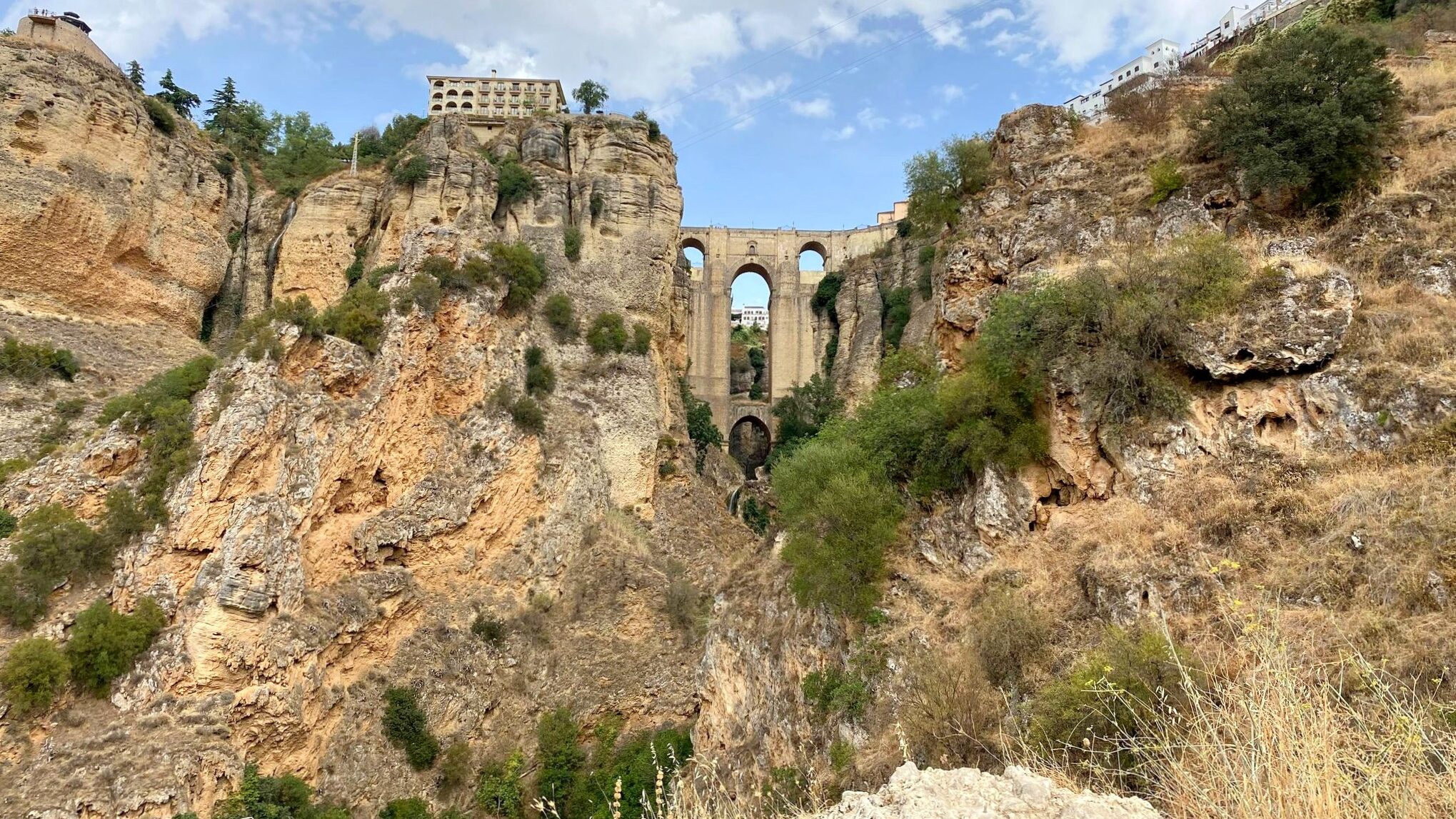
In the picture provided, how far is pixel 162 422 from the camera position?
53.0 ft

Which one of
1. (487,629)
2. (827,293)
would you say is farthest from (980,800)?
(827,293)

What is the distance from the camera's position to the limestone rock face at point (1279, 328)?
26.3 ft

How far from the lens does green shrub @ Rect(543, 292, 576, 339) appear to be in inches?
929

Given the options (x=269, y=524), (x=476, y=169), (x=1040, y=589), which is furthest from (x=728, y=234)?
(x=1040, y=589)

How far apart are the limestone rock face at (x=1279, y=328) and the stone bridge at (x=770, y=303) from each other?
1107 inches

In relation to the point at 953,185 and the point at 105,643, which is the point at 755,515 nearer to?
the point at 953,185

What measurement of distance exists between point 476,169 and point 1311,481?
2340cm

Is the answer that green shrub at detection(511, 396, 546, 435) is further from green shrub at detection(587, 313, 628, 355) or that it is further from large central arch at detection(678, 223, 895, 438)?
large central arch at detection(678, 223, 895, 438)

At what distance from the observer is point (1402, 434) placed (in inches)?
277

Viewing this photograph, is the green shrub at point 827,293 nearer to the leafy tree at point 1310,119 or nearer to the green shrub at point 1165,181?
the green shrub at point 1165,181

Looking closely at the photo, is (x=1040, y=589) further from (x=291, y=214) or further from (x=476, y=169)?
(x=291, y=214)

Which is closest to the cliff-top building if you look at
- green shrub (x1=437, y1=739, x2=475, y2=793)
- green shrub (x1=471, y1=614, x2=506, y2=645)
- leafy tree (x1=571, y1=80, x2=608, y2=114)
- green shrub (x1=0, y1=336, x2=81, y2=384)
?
leafy tree (x1=571, y1=80, x2=608, y2=114)

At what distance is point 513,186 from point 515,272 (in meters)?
3.97

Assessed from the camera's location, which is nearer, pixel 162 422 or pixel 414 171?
pixel 162 422
